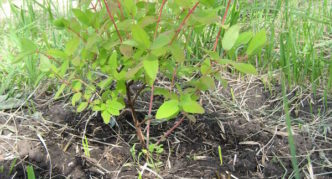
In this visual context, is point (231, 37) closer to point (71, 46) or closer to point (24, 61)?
point (71, 46)

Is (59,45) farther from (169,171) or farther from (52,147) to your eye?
(169,171)

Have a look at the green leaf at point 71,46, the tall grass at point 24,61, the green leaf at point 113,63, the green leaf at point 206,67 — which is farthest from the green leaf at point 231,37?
the tall grass at point 24,61

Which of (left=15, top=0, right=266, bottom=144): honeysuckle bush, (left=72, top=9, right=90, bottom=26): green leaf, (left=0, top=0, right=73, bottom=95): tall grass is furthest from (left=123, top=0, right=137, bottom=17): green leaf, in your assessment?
(left=0, top=0, right=73, bottom=95): tall grass

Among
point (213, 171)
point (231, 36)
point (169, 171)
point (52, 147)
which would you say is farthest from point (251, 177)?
point (52, 147)

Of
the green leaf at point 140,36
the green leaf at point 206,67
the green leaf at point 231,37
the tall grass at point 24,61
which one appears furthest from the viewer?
the tall grass at point 24,61

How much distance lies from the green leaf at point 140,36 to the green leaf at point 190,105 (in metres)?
0.24

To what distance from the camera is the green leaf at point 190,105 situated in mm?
1161

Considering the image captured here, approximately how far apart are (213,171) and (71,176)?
1.63 feet

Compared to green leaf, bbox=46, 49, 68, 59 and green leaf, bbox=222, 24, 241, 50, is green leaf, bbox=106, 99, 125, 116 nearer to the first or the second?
green leaf, bbox=46, 49, 68, 59

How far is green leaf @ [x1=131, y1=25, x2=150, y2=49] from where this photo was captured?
3.34ft

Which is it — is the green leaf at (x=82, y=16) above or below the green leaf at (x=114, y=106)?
above

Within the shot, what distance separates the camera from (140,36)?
3.39 feet

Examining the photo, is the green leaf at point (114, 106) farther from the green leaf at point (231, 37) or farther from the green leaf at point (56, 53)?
the green leaf at point (231, 37)

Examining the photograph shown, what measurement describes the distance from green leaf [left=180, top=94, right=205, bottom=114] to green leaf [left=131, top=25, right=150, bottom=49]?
0.79 ft
